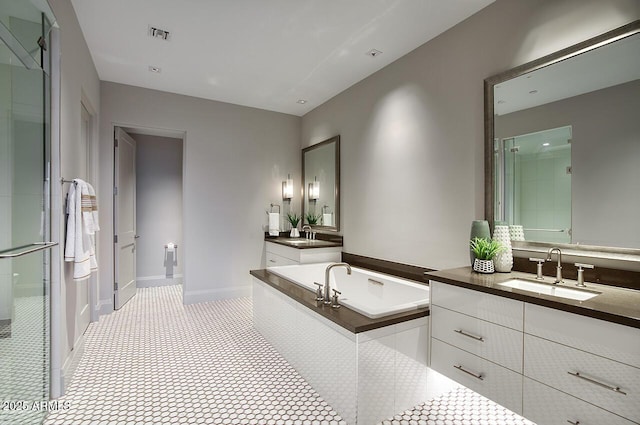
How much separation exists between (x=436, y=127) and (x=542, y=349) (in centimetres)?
184

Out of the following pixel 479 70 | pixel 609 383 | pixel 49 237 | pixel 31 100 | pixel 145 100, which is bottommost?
pixel 609 383

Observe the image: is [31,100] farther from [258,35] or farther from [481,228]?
[481,228]

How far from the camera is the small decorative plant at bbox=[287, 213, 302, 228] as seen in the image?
4809mm

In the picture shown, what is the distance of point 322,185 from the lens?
14.5 ft

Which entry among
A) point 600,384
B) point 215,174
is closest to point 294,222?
point 215,174

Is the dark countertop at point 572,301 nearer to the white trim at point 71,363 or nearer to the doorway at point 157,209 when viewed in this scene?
the white trim at point 71,363

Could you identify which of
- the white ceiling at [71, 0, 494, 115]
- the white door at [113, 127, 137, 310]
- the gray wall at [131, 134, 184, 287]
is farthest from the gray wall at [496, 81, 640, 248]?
the gray wall at [131, 134, 184, 287]

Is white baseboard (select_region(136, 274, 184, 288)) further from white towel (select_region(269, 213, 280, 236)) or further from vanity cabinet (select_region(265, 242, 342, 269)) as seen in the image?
vanity cabinet (select_region(265, 242, 342, 269))

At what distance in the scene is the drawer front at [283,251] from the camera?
12.8 ft

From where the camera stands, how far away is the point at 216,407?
2.04 metres

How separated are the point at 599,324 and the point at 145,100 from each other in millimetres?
4584

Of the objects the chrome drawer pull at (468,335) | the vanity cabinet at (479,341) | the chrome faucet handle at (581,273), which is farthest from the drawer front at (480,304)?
the chrome faucet handle at (581,273)

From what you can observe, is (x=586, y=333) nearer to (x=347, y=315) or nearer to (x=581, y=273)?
(x=581, y=273)

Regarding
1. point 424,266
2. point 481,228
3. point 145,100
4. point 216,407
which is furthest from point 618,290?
point 145,100
